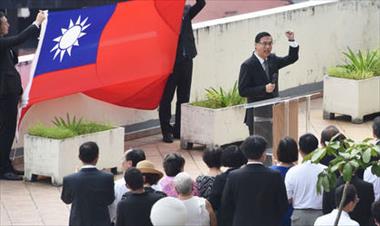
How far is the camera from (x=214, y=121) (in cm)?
1727

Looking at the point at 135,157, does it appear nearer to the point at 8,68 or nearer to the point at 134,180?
the point at 134,180

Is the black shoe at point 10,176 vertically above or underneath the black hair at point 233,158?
underneath

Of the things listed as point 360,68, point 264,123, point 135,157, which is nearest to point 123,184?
point 135,157

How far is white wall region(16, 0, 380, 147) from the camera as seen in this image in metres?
17.8

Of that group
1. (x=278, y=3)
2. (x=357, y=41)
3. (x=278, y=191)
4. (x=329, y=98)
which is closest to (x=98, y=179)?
(x=278, y=191)

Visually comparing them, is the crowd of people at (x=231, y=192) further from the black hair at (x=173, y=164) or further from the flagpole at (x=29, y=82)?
the flagpole at (x=29, y=82)

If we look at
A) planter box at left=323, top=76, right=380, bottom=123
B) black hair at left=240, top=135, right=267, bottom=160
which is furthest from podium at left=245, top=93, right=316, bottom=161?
planter box at left=323, top=76, right=380, bottom=123

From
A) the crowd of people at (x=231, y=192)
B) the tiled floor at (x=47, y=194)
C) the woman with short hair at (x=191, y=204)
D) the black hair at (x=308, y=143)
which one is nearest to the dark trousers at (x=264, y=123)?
the tiled floor at (x=47, y=194)

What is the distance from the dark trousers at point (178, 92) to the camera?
58.4 feet

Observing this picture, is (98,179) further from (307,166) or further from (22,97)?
(22,97)

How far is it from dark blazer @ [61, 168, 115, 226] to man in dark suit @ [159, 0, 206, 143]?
5.50 metres

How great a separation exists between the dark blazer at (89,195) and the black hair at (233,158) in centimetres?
99

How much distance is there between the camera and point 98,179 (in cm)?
1226

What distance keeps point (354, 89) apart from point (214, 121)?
8.20ft
